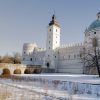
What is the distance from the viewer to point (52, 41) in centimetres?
6788

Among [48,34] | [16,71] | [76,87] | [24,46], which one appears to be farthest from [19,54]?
[76,87]

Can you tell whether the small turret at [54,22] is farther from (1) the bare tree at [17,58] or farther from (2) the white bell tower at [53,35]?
(1) the bare tree at [17,58]

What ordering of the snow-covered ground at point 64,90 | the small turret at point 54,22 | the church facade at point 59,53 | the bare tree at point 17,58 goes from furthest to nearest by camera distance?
the bare tree at point 17,58
the small turret at point 54,22
the church facade at point 59,53
the snow-covered ground at point 64,90

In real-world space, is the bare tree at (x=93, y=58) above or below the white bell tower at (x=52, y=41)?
below

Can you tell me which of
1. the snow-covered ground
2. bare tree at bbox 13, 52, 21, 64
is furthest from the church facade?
the snow-covered ground

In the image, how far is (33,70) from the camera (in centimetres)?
5138

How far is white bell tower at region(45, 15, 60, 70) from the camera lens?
6669 cm

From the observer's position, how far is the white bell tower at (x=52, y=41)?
6669 cm

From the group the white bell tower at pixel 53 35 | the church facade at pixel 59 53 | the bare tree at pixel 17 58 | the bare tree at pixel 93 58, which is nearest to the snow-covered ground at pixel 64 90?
the bare tree at pixel 93 58

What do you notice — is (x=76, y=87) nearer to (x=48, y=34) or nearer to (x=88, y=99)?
(x=88, y=99)

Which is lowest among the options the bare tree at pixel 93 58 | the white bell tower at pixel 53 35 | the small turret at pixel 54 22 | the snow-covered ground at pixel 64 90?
the snow-covered ground at pixel 64 90

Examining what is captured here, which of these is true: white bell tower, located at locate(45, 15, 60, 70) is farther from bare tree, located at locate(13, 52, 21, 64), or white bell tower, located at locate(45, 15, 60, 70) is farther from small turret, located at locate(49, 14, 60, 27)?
bare tree, located at locate(13, 52, 21, 64)


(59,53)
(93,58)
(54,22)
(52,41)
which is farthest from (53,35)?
(93,58)

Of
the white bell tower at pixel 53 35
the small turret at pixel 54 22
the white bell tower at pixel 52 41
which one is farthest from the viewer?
the small turret at pixel 54 22
